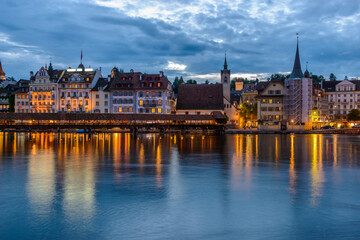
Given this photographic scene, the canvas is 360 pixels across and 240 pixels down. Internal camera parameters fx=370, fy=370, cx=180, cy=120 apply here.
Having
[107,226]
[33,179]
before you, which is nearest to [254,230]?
[107,226]

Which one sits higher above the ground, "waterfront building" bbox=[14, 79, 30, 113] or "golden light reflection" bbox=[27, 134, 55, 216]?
"waterfront building" bbox=[14, 79, 30, 113]

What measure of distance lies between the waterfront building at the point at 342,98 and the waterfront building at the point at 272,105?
29.7 meters

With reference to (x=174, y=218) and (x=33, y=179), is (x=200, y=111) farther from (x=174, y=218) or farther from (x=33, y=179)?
(x=174, y=218)

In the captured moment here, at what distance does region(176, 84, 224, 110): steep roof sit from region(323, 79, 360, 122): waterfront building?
43.8 m

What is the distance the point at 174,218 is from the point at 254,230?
4.00 metres

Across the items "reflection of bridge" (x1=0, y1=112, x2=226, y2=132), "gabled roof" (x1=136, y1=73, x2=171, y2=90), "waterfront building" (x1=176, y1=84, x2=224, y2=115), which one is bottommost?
"reflection of bridge" (x1=0, y1=112, x2=226, y2=132)

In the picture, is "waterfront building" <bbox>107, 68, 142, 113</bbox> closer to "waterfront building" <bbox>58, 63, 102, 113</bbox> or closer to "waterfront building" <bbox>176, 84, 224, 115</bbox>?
"waterfront building" <bbox>58, 63, 102, 113</bbox>

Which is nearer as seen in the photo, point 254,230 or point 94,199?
point 254,230

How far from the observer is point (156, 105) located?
342 feet

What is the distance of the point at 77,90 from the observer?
111500mm

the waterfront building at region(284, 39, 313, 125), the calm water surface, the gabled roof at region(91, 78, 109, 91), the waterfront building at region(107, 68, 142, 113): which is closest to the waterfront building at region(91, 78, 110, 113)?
the gabled roof at region(91, 78, 109, 91)

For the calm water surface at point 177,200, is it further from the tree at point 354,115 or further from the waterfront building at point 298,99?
the tree at point 354,115

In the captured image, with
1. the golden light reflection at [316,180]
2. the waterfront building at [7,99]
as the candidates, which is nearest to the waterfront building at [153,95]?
the waterfront building at [7,99]

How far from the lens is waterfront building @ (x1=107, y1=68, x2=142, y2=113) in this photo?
10619 cm
